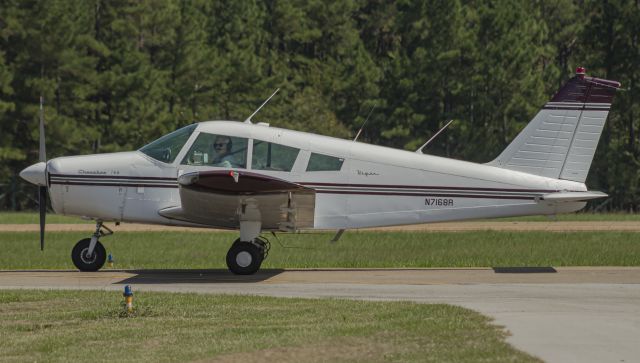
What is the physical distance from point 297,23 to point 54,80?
19904 millimetres

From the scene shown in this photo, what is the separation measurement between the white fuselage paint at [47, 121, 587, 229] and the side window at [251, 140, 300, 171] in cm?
10

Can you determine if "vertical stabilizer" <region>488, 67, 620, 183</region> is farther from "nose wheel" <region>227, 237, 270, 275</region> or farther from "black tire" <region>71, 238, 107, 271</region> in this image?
"black tire" <region>71, 238, 107, 271</region>

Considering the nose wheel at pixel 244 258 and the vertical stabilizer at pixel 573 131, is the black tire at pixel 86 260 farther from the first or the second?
the vertical stabilizer at pixel 573 131

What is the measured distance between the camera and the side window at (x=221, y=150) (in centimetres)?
1636

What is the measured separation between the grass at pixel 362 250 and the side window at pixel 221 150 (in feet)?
11.8

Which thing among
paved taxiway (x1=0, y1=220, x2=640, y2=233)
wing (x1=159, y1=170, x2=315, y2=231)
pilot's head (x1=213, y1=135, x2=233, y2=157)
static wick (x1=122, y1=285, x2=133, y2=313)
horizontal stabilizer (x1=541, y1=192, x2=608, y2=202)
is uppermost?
pilot's head (x1=213, y1=135, x2=233, y2=157)

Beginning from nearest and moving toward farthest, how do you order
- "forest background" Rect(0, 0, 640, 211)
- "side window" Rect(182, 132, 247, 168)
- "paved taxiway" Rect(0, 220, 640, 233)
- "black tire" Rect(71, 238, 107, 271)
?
"side window" Rect(182, 132, 247, 168) < "black tire" Rect(71, 238, 107, 271) < "paved taxiway" Rect(0, 220, 640, 233) < "forest background" Rect(0, 0, 640, 211)

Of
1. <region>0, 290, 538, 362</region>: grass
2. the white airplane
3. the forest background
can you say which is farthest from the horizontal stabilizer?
the forest background

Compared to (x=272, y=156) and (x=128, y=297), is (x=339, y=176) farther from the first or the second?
(x=128, y=297)

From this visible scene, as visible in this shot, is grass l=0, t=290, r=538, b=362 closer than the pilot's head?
Yes

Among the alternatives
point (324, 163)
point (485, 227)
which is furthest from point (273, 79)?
point (324, 163)

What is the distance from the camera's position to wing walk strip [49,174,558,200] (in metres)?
16.6

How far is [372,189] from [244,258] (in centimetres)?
230

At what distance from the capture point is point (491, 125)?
5081 centimetres
